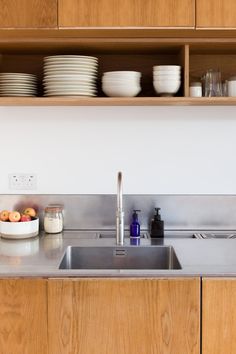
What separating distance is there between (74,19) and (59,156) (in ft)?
2.27

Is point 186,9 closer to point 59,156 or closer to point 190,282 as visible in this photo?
point 59,156

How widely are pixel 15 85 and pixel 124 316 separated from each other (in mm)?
1085

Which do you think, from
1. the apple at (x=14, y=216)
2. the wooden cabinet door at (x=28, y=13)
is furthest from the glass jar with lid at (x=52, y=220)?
the wooden cabinet door at (x=28, y=13)

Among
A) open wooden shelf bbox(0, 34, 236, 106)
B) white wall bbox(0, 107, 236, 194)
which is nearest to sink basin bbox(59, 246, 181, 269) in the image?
white wall bbox(0, 107, 236, 194)

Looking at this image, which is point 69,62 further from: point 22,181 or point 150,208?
point 150,208

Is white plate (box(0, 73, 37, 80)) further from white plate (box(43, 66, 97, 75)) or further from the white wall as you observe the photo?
the white wall

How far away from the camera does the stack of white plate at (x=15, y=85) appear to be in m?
1.93

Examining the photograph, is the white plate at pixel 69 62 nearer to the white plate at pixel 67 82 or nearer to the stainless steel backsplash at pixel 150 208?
the white plate at pixel 67 82

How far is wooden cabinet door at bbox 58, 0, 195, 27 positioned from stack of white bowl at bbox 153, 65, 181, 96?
0.18 meters

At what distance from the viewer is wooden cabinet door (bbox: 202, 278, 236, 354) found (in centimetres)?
149

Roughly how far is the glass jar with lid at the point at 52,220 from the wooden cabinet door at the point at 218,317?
861 millimetres

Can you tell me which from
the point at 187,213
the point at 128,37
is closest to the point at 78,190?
the point at 187,213

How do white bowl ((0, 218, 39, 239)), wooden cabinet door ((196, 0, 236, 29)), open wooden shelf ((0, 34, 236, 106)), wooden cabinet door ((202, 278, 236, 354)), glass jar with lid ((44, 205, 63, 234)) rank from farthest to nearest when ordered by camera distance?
glass jar with lid ((44, 205, 63, 234)) → white bowl ((0, 218, 39, 239)) → open wooden shelf ((0, 34, 236, 106)) → wooden cabinet door ((196, 0, 236, 29)) → wooden cabinet door ((202, 278, 236, 354))

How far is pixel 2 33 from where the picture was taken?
1.82m
